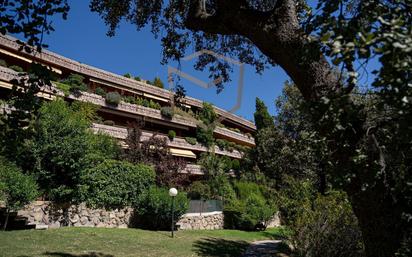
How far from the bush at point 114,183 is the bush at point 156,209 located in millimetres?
523

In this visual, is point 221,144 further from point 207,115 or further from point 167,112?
point 167,112

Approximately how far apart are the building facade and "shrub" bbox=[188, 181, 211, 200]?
3.97m

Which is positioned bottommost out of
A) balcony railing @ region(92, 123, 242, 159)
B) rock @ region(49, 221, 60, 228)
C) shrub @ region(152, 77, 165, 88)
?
rock @ region(49, 221, 60, 228)

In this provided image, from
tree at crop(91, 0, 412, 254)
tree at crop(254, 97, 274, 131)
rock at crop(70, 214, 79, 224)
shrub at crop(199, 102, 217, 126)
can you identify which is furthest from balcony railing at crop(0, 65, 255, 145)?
tree at crop(91, 0, 412, 254)

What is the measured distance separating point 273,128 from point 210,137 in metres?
8.39

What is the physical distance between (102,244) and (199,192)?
15.6 metres

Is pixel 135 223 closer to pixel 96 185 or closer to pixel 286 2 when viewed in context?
pixel 96 185

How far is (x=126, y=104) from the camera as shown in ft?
107

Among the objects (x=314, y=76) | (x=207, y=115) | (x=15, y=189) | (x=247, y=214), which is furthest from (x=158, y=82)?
(x=314, y=76)

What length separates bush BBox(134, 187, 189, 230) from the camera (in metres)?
19.2

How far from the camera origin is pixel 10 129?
3842 millimetres

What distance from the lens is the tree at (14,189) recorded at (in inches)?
553

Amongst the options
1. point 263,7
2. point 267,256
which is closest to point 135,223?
point 267,256

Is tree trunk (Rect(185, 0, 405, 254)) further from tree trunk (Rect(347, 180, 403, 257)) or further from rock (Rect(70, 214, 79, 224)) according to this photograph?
rock (Rect(70, 214, 79, 224))
